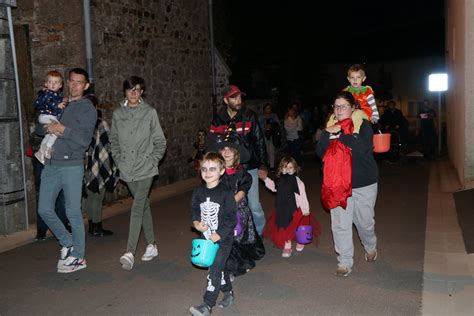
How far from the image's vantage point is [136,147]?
6527 mm

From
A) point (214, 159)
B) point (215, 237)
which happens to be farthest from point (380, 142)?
point (215, 237)

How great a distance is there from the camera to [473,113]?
36.8 feet

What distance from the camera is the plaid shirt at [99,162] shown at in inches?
311

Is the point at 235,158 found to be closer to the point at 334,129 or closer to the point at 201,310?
the point at 334,129

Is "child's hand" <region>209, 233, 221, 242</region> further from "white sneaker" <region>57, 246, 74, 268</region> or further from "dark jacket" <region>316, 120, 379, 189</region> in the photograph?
"white sneaker" <region>57, 246, 74, 268</region>

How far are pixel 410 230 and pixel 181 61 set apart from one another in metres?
8.06

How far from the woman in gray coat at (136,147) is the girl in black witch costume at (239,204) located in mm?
810

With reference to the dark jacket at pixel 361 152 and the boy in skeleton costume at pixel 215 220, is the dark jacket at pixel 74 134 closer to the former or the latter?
the boy in skeleton costume at pixel 215 220

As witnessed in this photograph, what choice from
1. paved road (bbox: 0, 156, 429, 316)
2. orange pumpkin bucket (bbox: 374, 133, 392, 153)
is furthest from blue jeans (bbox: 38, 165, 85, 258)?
orange pumpkin bucket (bbox: 374, 133, 392, 153)

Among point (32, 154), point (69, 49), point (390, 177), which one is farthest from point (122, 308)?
point (390, 177)

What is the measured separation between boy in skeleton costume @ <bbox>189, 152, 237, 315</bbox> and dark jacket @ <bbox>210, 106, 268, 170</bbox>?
4.74 ft

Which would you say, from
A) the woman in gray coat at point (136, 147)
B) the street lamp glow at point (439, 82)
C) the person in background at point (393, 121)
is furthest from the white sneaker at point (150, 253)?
the street lamp glow at point (439, 82)

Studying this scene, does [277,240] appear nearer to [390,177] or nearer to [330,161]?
[330,161]

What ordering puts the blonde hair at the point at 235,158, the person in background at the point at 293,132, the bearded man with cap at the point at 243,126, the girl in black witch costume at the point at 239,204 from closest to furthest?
the girl in black witch costume at the point at 239,204 → the blonde hair at the point at 235,158 → the bearded man with cap at the point at 243,126 → the person in background at the point at 293,132
